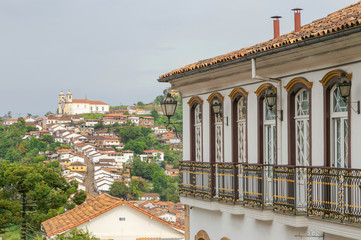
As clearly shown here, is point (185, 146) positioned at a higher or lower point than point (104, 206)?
higher

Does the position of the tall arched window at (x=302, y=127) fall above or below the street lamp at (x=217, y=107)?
below

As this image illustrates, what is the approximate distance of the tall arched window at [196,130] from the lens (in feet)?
55.6

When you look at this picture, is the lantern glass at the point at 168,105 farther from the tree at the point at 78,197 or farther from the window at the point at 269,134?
the tree at the point at 78,197

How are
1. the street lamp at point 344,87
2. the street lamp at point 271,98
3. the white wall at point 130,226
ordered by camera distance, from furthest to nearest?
the white wall at point 130,226 → the street lamp at point 271,98 → the street lamp at point 344,87

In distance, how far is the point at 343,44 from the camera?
10297 millimetres

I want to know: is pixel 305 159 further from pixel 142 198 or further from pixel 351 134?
pixel 142 198

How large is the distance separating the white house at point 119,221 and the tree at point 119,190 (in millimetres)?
132545

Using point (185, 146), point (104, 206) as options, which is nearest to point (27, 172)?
point (104, 206)

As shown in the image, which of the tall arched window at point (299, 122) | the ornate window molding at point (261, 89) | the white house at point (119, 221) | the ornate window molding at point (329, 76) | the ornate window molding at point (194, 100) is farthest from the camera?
the white house at point (119, 221)

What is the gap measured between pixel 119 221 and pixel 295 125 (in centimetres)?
3074

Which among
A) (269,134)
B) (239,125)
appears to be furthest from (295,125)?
(239,125)

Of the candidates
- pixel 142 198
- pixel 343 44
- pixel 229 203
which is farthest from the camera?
pixel 142 198

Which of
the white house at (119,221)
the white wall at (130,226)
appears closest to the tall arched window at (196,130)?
the white house at (119,221)

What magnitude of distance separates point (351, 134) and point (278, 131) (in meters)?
2.37
